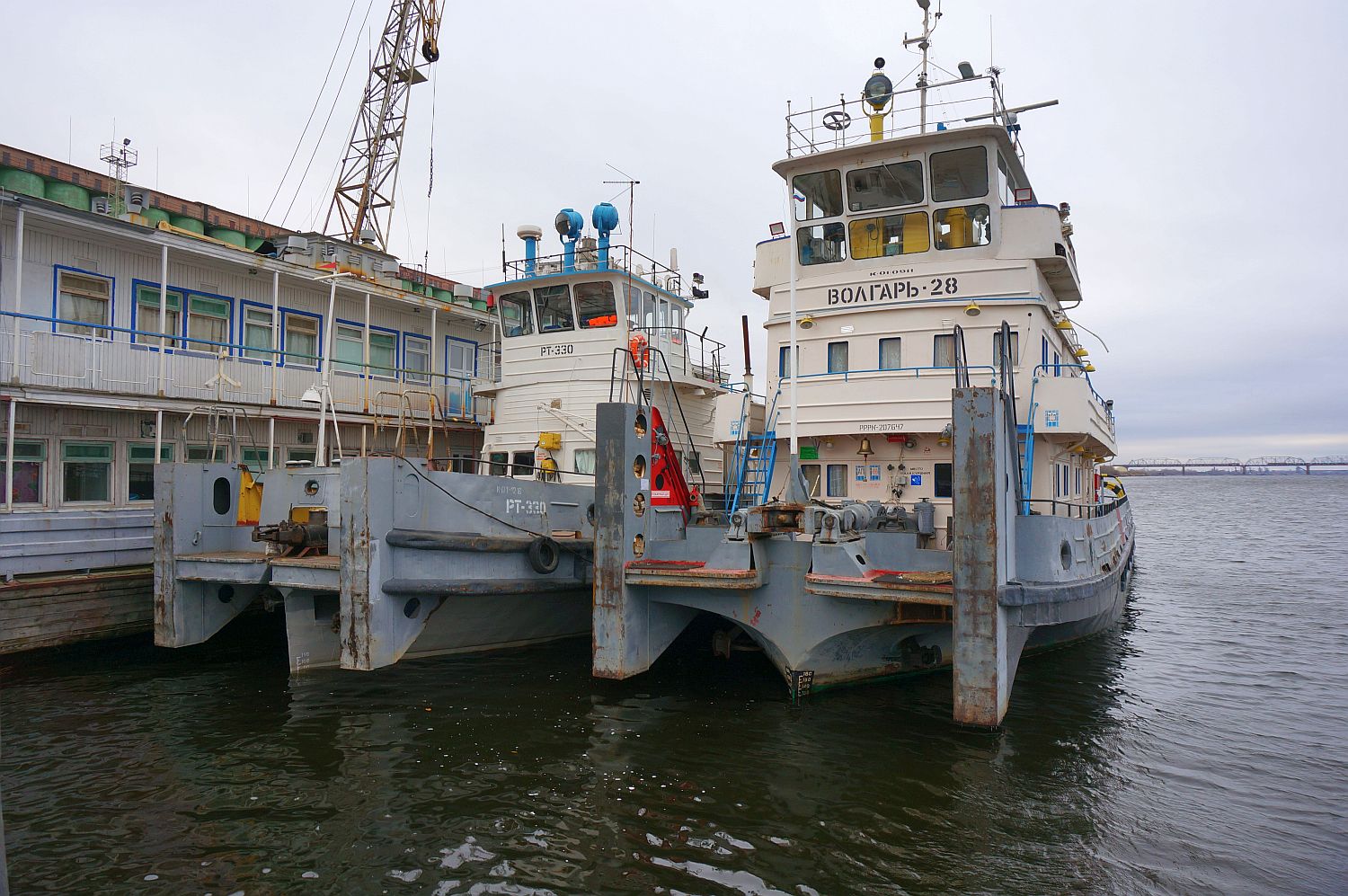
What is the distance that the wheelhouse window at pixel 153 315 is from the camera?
13.7m

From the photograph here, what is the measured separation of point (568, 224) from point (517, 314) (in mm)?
1861

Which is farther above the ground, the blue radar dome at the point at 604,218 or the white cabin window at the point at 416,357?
the blue radar dome at the point at 604,218

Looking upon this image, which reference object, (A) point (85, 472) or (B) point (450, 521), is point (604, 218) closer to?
(B) point (450, 521)

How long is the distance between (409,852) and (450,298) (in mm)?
14073

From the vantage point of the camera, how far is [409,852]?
5738 mm

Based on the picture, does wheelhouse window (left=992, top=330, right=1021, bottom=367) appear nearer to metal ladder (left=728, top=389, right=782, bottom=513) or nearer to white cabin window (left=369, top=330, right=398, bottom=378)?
metal ladder (left=728, top=389, right=782, bottom=513)

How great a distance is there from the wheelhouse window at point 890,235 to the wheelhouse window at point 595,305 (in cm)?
432

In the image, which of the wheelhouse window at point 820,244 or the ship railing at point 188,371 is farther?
the wheelhouse window at point 820,244

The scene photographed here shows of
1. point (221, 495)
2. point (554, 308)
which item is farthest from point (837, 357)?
point (221, 495)

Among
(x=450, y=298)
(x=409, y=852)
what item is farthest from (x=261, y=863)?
(x=450, y=298)

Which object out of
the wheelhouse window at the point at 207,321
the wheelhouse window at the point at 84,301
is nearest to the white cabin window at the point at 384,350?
the wheelhouse window at the point at 207,321

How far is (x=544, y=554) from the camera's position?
34.7ft

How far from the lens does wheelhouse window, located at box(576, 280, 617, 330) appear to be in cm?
1419

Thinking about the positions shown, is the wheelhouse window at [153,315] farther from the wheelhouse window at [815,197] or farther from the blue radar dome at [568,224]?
the wheelhouse window at [815,197]
